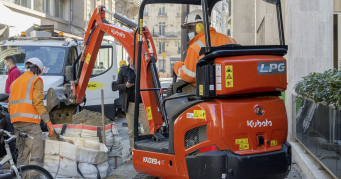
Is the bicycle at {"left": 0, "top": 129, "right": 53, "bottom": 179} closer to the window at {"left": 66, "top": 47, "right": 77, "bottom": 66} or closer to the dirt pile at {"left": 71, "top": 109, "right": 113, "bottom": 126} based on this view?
the dirt pile at {"left": 71, "top": 109, "right": 113, "bottom": 126}

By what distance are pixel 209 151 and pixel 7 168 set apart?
8.10 ft

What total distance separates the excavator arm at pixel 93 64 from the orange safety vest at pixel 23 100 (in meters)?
1.56

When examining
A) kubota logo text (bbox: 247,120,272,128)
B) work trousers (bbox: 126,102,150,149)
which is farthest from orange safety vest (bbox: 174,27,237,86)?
work trousers (bbox: 126,102,150,149)

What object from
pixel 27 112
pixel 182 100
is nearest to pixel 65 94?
pixel 27 112

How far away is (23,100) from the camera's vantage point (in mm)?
5336

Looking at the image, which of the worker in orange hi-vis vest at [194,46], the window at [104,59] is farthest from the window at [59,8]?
the worker in orange hi-vis vest at [194,46]

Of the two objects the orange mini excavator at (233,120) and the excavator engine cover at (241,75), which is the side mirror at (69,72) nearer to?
the orange mini excavator at (233,120)

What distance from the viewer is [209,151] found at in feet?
11.3

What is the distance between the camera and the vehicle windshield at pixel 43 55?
34.0 feet

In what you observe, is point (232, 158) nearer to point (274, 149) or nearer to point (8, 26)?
point (274, 149)

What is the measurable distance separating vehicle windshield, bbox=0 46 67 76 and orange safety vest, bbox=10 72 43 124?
5077 millimetres

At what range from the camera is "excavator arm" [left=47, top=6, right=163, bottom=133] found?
5602 millimetres

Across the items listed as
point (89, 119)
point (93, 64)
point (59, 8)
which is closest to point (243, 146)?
point (89, 119)

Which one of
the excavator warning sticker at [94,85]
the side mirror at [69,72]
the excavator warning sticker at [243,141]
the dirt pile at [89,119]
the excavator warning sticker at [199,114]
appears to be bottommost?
the dirt pile at [89,119]
